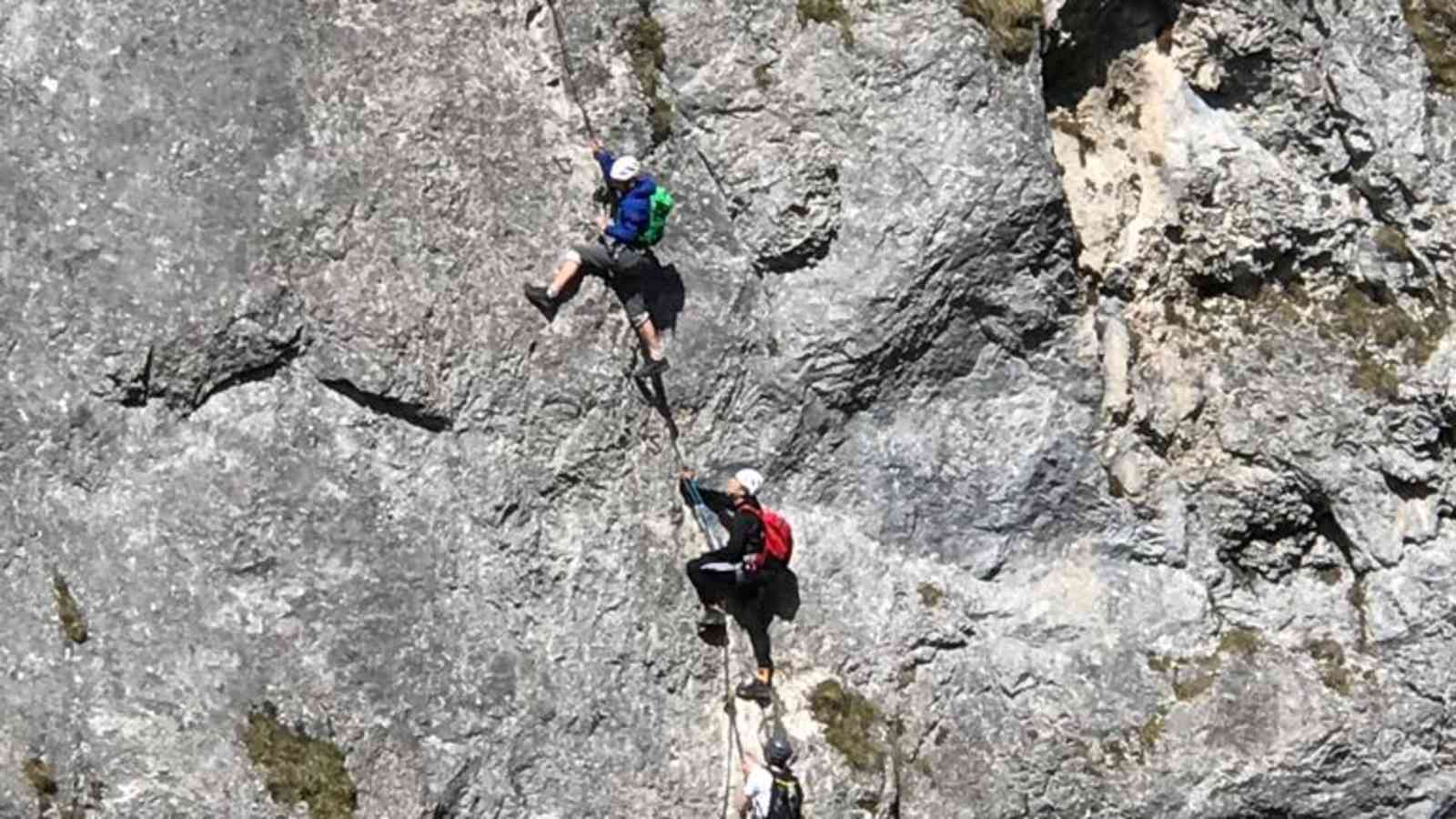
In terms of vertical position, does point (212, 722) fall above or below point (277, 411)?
below

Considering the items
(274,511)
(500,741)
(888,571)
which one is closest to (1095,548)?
(888,571)

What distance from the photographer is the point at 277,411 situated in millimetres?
21938

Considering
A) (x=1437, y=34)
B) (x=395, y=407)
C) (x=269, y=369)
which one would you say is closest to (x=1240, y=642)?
(x=1437, y=34)

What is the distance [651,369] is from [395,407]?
3457 millimetres

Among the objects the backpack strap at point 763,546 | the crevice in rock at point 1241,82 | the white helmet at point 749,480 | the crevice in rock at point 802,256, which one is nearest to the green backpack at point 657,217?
the crevice in rock at point 802,256

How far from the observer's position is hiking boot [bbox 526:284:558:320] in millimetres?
22812

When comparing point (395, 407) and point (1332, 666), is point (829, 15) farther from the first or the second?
point (1332, 666)

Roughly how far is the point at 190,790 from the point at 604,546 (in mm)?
6091

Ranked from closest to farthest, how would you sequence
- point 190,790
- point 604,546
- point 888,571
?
1. point 190,790
2. point 604,546
3. point 888,571

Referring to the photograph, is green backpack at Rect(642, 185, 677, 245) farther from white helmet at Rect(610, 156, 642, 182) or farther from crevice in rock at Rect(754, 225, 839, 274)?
crevice in rock at Rect(754, 225, 839, 274)

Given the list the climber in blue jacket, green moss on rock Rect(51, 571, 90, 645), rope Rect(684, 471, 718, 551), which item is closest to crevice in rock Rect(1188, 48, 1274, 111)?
the climber in blue jacket

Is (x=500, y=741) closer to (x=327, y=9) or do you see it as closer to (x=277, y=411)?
(x=277, y=411)

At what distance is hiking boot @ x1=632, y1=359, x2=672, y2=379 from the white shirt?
5621 millimetres

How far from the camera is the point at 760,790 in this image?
2331cm
